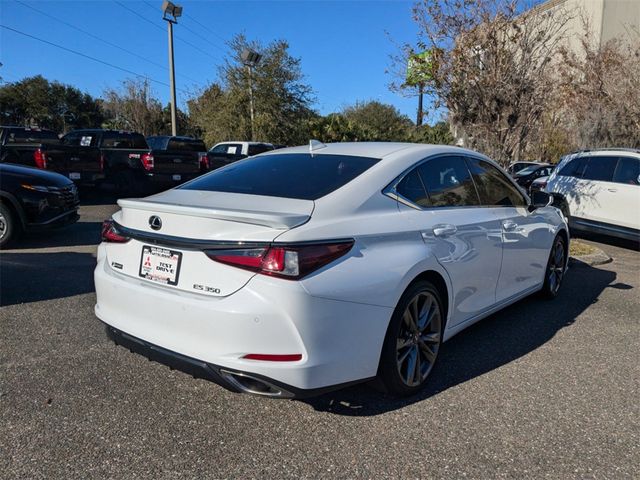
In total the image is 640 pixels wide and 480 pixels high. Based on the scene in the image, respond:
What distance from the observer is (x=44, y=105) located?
158 ft

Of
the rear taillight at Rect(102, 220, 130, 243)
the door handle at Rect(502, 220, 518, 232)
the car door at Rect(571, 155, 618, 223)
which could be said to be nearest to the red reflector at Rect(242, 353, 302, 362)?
the rear taillight at Rect(102, 220, 130, 243)

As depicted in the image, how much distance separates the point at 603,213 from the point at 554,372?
262 inches

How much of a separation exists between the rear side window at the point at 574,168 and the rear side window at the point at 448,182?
686cm

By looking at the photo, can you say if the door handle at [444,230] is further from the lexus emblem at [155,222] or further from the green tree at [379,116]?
the green tree at [379,116]

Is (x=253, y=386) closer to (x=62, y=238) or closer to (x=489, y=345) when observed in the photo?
(x=489, y=345)

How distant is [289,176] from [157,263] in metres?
1.06

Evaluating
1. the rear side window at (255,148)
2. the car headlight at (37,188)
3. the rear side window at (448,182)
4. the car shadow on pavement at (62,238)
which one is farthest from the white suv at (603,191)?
the rear side window at (255,148)

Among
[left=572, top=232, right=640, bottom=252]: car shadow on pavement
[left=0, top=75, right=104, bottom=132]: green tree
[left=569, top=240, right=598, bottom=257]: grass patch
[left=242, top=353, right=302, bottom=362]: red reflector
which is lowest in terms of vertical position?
[left=572, top=232, right=640, bottom=252]: car shadow on pavement

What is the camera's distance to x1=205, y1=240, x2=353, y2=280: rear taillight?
8.45ft

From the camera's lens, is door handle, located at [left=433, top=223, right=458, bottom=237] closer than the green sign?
Yes

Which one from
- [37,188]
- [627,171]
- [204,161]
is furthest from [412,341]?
[204,161]

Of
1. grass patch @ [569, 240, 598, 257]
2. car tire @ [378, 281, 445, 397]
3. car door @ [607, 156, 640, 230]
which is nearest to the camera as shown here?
car tire @ [378, 281, 445, 397]

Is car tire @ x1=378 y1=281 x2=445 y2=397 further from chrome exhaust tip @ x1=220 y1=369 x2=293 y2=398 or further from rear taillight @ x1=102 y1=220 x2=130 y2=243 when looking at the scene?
rear taillight @ x1=102 y1=220 x2=130 y2=243

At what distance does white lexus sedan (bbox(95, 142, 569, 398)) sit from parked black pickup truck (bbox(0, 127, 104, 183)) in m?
9.11
